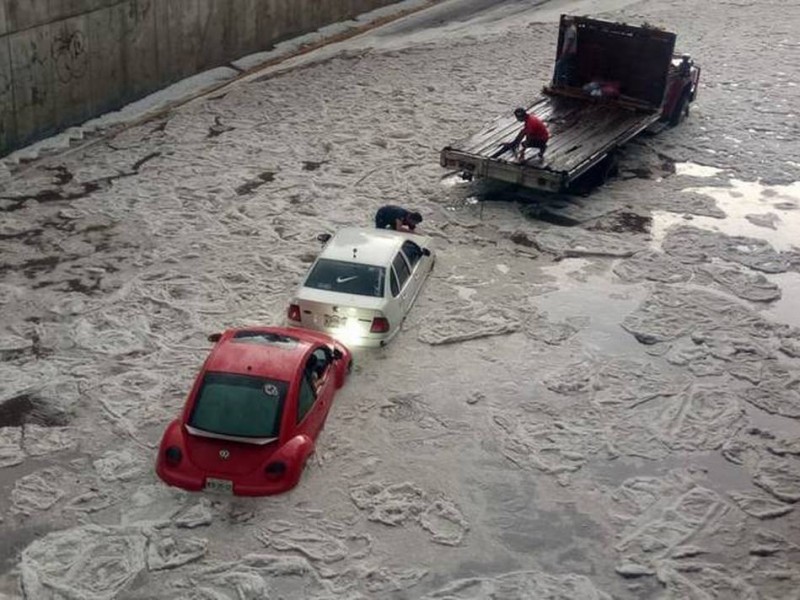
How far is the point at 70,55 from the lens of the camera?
21.6 metres

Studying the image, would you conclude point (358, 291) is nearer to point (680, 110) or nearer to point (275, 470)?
point (275, 470)

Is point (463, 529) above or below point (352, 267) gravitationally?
below

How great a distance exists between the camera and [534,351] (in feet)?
48.6

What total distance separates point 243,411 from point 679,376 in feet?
20.3

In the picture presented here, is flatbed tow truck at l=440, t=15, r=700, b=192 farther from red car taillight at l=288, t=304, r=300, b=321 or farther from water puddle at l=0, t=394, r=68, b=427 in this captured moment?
water puddle at l=0, t=394, r=68, b=427

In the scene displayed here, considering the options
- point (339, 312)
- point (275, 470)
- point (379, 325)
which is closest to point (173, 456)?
point (275, 470)

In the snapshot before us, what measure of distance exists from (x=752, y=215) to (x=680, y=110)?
473 cm

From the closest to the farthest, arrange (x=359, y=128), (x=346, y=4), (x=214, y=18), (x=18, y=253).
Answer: (x=18, y=253), (x=359, y=128), (x=214, y=18), (x=346, y=4)

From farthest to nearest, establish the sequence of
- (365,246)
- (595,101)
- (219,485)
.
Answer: (595,101) → (365,246) → (219,485)

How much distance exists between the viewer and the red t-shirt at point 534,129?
18906mm

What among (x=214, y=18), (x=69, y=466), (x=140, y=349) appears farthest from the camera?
(x=214, y=18)

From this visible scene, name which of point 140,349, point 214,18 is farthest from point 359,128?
point 140,349

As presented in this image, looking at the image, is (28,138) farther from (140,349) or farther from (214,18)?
(140,349)

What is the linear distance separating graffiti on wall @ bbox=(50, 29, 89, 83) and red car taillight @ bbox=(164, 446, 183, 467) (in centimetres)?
1235
